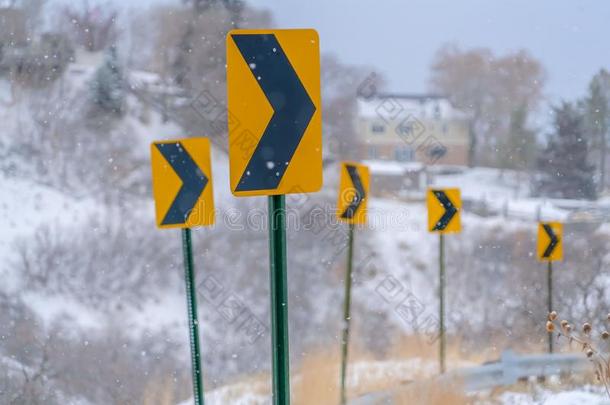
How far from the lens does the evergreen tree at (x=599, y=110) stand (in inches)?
918

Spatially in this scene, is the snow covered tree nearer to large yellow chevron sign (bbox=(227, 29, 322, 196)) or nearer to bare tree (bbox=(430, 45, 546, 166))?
bare tree (bbox=(430, 45, 546, 166))

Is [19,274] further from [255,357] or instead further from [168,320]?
[255,357]

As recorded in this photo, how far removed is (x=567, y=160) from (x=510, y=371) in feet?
64.0

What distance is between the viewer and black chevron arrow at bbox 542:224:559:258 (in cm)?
770

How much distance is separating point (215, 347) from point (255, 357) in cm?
103

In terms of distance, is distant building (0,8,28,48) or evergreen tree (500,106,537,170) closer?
distant building (0,8,28,48)

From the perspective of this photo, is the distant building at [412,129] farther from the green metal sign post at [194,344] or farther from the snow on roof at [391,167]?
the green metal sign post at [194,344]

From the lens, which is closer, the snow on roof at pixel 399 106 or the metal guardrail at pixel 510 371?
the metal guardrail at pixel 510 371

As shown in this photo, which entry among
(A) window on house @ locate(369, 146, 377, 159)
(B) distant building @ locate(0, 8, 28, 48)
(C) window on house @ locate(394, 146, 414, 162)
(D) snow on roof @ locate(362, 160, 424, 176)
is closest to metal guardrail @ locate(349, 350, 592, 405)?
(D) snow on roof @ locate(362, 160, 424, 176)

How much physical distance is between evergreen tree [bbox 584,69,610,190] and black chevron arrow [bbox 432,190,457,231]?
1771 cm

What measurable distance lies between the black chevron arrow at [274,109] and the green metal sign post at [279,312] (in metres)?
0.15

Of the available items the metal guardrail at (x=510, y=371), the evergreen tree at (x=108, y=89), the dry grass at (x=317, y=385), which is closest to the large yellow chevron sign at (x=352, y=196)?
the metal guardrail at (x=510, y=371)

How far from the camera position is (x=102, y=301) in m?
16.0

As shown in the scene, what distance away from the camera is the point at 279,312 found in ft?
7.95
